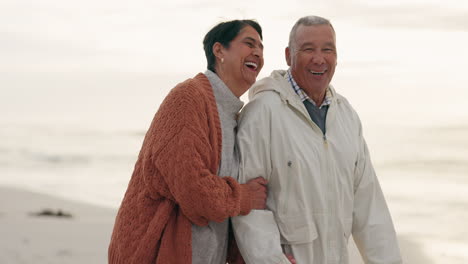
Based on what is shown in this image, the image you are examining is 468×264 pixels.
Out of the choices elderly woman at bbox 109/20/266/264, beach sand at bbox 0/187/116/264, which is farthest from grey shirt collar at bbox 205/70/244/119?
beach sand at bbox 0/187/116/264

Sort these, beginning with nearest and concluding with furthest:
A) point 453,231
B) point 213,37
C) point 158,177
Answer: point 158,177
point 213,37
point 453,231

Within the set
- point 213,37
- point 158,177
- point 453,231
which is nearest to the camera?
point 158,177

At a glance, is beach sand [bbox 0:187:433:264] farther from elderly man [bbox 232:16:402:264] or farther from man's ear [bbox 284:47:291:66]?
man's ear [bbox 284:47:291:66]

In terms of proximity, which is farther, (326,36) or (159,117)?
(326,36)

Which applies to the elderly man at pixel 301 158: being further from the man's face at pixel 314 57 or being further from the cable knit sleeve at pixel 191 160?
the cable knit sleeve at pixel 191 160

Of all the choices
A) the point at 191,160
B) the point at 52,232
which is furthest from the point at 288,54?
the point at 52,232

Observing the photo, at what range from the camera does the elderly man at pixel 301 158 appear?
352 centimetres

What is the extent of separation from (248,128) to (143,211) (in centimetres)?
58

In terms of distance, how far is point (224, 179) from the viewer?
3402mm

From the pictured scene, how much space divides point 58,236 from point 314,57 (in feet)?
15.2

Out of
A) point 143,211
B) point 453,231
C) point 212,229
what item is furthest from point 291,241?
point 453,231

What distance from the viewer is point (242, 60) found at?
3.56m

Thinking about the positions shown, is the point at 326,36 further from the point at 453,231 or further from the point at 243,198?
the point at 453,231

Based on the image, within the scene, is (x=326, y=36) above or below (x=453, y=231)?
above
